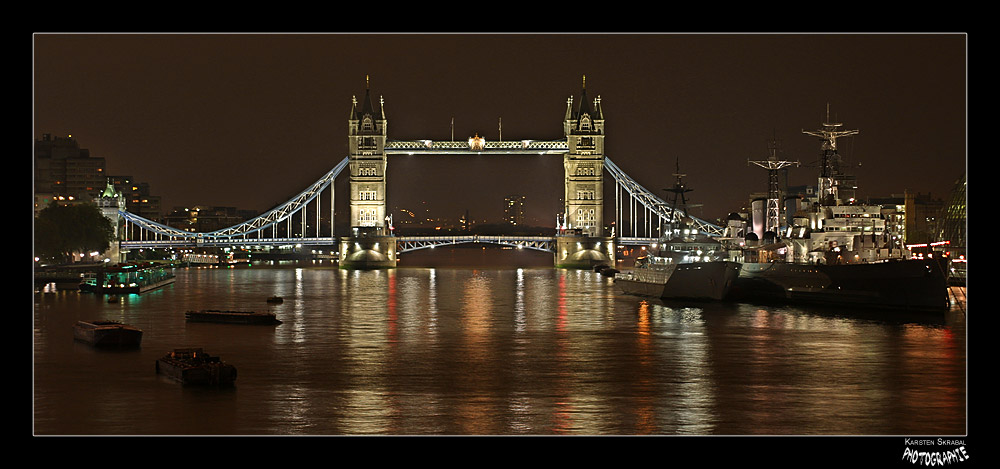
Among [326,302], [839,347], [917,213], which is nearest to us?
[839,347]

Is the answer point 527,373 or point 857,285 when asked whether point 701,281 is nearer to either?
point 857,285

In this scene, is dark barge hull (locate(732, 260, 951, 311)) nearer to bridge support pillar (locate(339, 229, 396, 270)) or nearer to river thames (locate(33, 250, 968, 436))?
river thames (locate(33, 250, 968, 436))

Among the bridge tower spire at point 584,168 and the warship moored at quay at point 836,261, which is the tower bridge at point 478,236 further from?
the warship moored at quay at point 836,261

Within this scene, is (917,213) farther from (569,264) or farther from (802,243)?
(802,243)

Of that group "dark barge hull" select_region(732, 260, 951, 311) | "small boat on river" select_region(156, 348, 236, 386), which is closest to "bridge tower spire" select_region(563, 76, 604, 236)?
"dark barge hull" select_region(732, 260, 951, 311)

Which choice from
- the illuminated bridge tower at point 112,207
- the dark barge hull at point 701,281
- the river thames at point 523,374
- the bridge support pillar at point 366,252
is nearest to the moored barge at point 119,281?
the river thames at point 523,374

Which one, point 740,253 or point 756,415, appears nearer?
point 756,415
